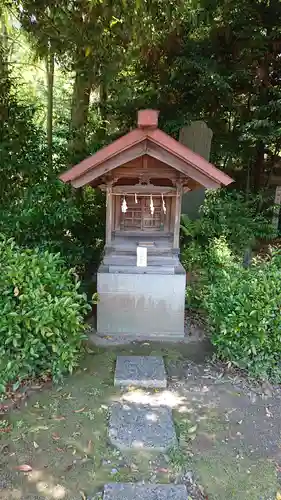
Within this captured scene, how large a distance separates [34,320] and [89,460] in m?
1.15

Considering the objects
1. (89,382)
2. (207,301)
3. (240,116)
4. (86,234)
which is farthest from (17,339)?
(240,116)

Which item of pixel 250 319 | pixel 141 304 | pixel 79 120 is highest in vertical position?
pixel 79 120

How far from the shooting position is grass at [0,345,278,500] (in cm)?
256

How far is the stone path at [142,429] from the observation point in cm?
247

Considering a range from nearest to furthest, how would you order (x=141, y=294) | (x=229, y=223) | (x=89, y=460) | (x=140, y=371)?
(x=89, y=460), (x=140, y=371), (x=141, y=294), (x=229, y=223)

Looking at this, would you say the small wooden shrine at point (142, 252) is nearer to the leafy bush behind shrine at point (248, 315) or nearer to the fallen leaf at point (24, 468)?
the leafy bush behind shrine at point (248, 315)

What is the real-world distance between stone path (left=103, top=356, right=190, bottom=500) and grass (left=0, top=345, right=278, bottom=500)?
0.07 meters

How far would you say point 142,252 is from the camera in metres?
4.47

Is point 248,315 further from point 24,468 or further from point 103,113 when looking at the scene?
point 103,113

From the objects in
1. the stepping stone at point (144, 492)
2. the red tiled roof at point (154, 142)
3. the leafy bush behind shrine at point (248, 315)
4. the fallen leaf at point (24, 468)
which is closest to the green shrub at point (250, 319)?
the leafy bush behind shrine at point (248, 315)

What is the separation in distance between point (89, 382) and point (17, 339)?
871 millimetres

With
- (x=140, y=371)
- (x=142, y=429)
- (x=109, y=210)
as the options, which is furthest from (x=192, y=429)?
(x=109, y=210)

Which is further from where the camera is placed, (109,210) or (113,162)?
(109,210)

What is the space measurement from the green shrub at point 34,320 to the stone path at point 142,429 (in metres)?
0.61
